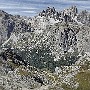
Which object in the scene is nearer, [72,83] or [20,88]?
[20,88]

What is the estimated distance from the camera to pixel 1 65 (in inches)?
3999

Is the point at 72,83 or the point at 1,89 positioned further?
the point at 72,83

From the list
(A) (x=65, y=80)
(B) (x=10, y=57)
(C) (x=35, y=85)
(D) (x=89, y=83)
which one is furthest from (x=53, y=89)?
(D) (x=89, y=83)

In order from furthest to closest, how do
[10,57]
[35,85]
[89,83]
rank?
[89,83]
[10,57]
[35,85]

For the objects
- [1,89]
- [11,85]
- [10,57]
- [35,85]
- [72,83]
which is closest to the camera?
[1,89]

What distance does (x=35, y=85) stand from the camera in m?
94.9

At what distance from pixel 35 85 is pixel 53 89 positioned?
26.2 ft

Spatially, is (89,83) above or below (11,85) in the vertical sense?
below

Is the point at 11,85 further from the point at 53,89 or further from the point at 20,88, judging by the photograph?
the point at 53,89

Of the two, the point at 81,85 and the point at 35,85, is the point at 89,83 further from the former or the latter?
the point at 35,85

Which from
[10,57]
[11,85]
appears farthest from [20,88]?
[10,57]

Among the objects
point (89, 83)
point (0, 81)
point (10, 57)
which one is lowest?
point (89, 83)

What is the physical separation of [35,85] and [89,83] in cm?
11064

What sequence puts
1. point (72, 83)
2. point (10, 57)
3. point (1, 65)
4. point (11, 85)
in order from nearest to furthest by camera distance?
point (11, 85)
point (1, 65)
point (10, 57)
point (72, 83)
